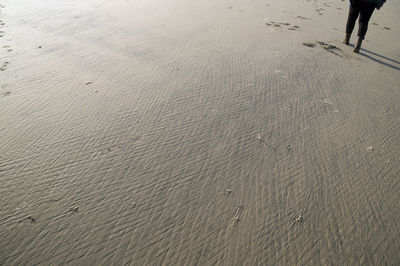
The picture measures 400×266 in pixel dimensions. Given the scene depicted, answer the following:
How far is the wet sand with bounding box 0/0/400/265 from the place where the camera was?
1.64 metres

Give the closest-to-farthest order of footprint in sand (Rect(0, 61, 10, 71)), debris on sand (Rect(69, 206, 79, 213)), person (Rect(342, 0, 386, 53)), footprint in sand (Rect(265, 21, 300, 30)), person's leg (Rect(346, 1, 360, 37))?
debris on sand (Rect(69, 206, 79, 213)) → footprint in sand (Rect(0, 61, 10, 71)) → person (Rect(342, 0, 386, 53)) → person's leg (Rect(346, 1, 360, 37)) → footprint in sand (Rect(265, 21, 300, 30))

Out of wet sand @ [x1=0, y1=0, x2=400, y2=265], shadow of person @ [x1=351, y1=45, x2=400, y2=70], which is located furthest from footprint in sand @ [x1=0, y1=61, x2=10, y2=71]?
shadow of person @ [x1=351, y1=45, x2=400, y2=70]

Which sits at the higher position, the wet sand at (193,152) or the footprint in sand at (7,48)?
the footprint in sand at (7,48)

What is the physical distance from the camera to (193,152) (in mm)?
2275

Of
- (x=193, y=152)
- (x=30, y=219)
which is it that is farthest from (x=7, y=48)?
(x=193, y=152)

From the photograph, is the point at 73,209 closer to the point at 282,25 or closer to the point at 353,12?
the point at 353,12

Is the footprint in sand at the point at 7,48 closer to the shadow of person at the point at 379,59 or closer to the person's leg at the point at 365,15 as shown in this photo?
the person's leg at the point at 365,15

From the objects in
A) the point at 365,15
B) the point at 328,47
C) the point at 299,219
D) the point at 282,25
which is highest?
the point at 365,15

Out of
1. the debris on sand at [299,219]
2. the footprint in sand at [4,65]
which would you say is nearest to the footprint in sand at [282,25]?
the debris on sand at [299,219]

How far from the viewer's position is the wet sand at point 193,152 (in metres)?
1.64

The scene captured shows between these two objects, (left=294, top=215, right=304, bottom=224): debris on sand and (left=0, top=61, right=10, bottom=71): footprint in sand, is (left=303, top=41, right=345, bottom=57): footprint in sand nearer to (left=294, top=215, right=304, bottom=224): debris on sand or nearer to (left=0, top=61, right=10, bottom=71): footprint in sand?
(left=294, top=215, right=304, bottom=224): debris on sand

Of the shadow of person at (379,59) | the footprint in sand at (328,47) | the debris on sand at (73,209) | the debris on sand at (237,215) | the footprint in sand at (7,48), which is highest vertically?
the footprint in sand at (7,48)

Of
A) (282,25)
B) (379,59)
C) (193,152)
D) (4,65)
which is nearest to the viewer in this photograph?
(193,152)

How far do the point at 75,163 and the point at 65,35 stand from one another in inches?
129
